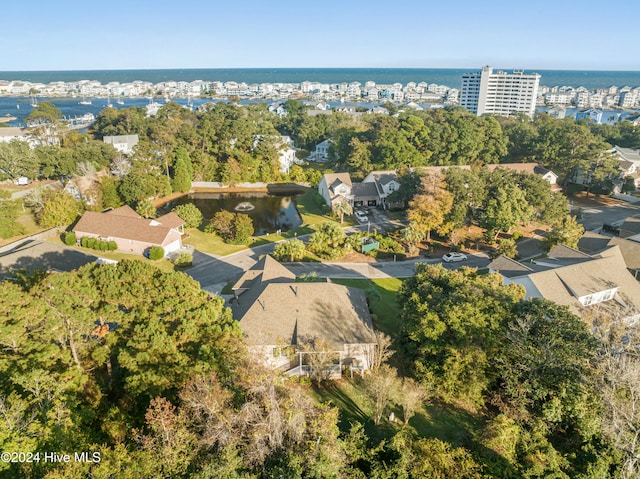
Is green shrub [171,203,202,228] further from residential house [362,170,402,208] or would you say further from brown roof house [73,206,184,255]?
residential house [362,170,402,208]

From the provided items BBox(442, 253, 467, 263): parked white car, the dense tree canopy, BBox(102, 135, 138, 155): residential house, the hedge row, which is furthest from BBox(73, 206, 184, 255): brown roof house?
BBox(102, 135, 138, 155): residential house

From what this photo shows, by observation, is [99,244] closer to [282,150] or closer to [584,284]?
[282,150]

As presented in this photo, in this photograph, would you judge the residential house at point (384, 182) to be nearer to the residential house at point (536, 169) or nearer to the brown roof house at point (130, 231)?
the residential house at point (536, 169)

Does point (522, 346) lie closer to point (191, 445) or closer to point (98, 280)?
point (191, 445)

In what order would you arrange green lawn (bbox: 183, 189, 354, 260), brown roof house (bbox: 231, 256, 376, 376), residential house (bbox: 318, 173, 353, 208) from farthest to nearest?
residential house (bbox: 318, 173, 353, 208), green lawn (bbox: 183, 189, 354, 260), brown roof house (bbox: 231, 256, 376, 376)

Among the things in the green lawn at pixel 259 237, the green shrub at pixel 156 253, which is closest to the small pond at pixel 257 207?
the green lawn at pixel 259 237

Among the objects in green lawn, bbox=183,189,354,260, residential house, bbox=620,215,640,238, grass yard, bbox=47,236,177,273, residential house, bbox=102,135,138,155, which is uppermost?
residential house, bbox=102,135,138,155

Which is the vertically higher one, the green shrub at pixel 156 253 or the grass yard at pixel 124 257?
the green shrub at pixel 156 253

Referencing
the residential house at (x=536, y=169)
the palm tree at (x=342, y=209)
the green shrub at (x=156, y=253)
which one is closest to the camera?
the green shrub at (x=156, y=253)

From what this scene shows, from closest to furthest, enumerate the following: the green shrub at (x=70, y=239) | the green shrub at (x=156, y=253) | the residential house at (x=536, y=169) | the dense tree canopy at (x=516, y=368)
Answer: the dense tree canopy at (x=516, y=368)
the green shrub at (x=156, y=253)
the green shrub at (x=70, y=239)
the residential house at (x=536, y=169)
